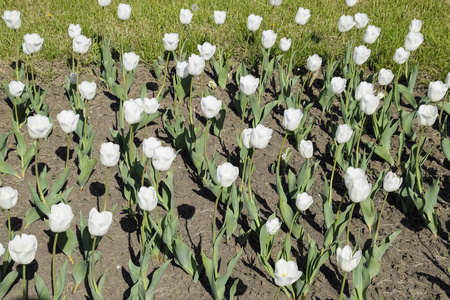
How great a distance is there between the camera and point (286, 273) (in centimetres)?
212

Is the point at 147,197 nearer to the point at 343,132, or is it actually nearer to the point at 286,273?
the point at 286,273

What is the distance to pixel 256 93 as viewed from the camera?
4.19 m

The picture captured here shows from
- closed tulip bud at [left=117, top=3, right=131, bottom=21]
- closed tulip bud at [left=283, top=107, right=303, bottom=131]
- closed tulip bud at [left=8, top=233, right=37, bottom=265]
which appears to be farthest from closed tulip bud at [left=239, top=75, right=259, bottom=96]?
closed tulip bud at [left=8, top=233, right=37, bottom=265]

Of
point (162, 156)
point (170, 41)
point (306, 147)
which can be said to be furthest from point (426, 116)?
point (170, 41)

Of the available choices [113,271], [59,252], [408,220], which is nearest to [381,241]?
[408,220]

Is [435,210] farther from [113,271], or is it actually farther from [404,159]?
[113,271]

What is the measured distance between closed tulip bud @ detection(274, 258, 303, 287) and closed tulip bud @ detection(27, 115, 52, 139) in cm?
126

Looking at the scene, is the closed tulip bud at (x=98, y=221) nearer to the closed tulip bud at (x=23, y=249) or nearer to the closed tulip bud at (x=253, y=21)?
the closed tulip bud at (x=23, y=249)

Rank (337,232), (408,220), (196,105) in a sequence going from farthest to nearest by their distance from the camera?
(196,105), (408,220), (337,232)

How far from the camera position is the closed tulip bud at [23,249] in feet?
6.84

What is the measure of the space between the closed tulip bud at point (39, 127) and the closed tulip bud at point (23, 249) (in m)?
0.58

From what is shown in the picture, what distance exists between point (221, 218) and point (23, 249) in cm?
120

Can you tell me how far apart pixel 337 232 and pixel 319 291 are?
34cm

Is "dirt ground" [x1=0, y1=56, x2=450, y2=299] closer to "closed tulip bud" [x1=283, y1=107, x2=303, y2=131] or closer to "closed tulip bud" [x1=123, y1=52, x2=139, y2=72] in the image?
"closed tulip bud" [x1=123, y1=52, x2=139, y2=72]
